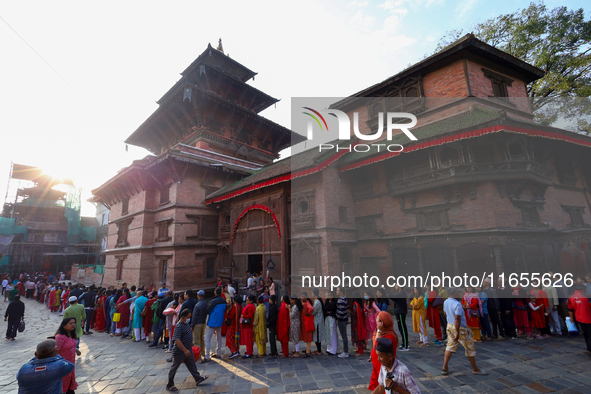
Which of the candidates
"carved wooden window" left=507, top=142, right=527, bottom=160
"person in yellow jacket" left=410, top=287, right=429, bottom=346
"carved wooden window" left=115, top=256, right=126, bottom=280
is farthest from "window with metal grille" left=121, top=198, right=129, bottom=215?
"carved wooden window" left=507, top=142, right=527, bottom=160

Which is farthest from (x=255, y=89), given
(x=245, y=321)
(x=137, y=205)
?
(x=245, y=321)

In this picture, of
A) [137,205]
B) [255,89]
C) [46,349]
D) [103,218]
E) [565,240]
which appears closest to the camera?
[46,349]

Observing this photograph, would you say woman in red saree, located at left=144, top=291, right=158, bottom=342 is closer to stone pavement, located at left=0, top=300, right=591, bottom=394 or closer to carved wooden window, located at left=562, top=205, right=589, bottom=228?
stone pavement, located at left=0, top=300, right=591, bottom=394

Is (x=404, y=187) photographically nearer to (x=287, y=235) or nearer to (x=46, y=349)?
(x=287, y=235)

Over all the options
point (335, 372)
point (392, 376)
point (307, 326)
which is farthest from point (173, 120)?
point (392, 376)

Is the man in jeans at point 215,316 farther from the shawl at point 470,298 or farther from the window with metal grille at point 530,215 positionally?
the window with metal grille at point 530,215

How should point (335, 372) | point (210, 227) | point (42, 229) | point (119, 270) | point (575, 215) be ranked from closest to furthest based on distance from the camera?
point (335, 372), point (575, 215), point (210, 227), point (119, 270), point (42, 229)

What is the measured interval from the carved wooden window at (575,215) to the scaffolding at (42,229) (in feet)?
168

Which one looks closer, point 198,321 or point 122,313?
point 198,321

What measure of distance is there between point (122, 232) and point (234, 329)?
17977mm

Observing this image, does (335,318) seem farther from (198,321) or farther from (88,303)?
(88,303)

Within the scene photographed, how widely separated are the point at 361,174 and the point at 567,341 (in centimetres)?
954

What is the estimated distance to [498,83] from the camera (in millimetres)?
14734

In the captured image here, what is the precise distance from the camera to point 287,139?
1062 inches
